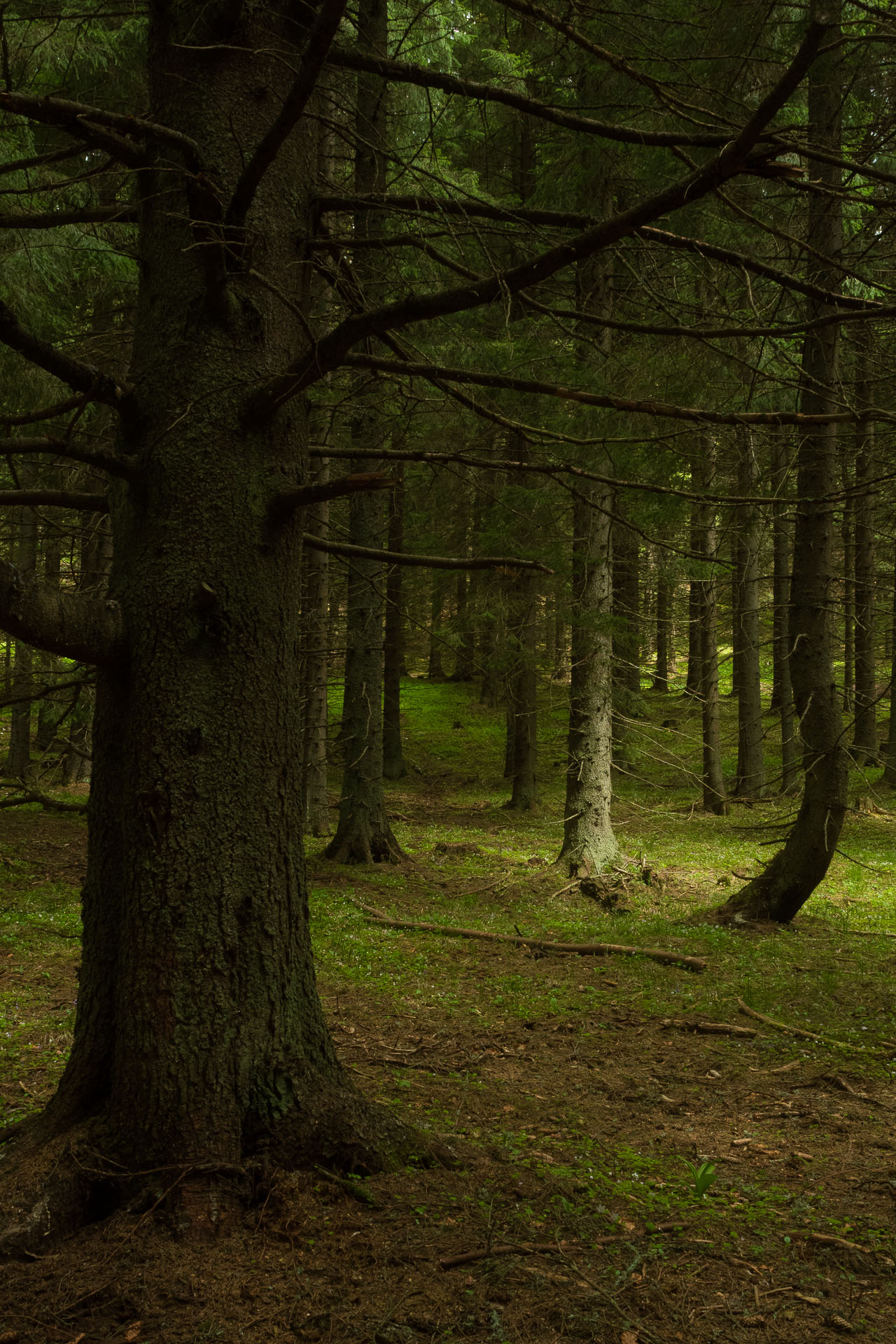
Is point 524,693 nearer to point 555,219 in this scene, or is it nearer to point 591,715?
point 591,715

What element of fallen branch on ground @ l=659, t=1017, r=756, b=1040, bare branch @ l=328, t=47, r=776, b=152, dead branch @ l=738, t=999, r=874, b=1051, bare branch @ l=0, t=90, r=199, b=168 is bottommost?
fallen branch on ground @ l=659, t=1017, r=756, b=1040

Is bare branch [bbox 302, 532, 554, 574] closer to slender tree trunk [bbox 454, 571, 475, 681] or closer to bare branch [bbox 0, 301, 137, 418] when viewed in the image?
bare branch [bbox 0, 301, 137, 418]

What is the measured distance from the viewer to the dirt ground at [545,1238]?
2932mm

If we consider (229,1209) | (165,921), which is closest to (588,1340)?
(229,1209)

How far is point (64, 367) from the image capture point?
3.14m

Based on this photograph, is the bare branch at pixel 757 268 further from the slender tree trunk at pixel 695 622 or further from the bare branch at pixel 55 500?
the slender tree trunk at pixel 695 622

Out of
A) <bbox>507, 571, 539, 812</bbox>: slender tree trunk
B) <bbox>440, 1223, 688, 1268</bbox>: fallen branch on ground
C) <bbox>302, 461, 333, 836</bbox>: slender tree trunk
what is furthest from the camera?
<bbox>507, 571, 539, 812</bbox>: slender tree trunk

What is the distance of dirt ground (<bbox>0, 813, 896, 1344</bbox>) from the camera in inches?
115

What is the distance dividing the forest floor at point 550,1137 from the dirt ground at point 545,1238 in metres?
0.01

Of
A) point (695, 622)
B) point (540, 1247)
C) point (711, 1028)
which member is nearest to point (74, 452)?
point (540, 1247)

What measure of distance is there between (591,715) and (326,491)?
336 inches

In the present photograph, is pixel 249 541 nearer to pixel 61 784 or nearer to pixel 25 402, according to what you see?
pixel 25 402

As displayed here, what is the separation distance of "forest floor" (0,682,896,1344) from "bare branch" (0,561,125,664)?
205cm

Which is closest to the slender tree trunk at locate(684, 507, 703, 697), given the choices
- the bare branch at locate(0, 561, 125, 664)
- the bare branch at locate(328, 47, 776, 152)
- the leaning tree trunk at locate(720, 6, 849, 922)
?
the leaning tree trunk at locate(720, 6, 849, 922)
